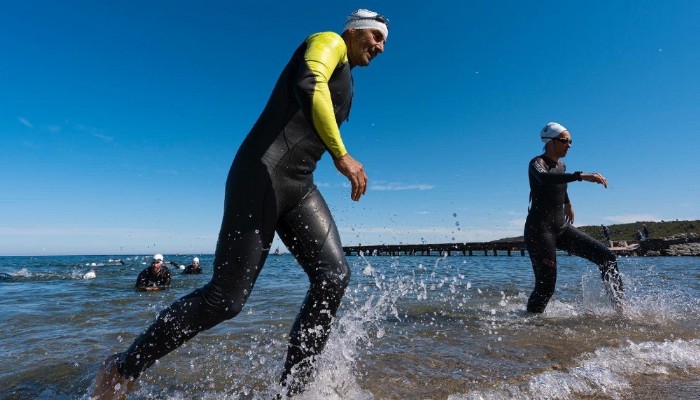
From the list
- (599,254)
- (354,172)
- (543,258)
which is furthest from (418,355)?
(599,254)

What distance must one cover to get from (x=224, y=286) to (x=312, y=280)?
48cm

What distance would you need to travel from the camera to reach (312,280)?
93.0 inches

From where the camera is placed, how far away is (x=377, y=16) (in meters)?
2.49

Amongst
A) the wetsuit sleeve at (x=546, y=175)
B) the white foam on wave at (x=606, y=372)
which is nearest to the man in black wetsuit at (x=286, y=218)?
the white foam on wave at (x=606, y=372)

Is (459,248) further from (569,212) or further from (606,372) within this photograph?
(606,372)

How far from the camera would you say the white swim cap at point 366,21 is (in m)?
2.47

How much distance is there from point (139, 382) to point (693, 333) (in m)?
4.80

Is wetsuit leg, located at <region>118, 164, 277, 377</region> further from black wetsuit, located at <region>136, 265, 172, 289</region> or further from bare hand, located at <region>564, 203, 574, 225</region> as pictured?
black wetsuit, located at <region>136, 265, 172, 289</region>

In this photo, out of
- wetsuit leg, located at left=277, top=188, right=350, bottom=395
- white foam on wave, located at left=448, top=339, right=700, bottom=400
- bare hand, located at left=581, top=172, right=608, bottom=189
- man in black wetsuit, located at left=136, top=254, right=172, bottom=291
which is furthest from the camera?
man in black wetsuit, located at left=136, top=254, right=172, bottom=291

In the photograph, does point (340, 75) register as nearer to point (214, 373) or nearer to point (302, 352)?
point (302, 352)

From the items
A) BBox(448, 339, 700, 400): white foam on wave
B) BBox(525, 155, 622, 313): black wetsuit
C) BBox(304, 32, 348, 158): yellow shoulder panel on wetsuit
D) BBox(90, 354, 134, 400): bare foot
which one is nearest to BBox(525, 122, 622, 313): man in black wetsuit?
BBox(525, 155, 622, 313): black wetsuit

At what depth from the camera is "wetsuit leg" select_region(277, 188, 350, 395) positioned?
2.33m

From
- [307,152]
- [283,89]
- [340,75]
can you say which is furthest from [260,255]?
[340,75]

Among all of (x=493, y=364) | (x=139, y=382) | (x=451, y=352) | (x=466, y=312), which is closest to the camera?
(x=139, y=382)
